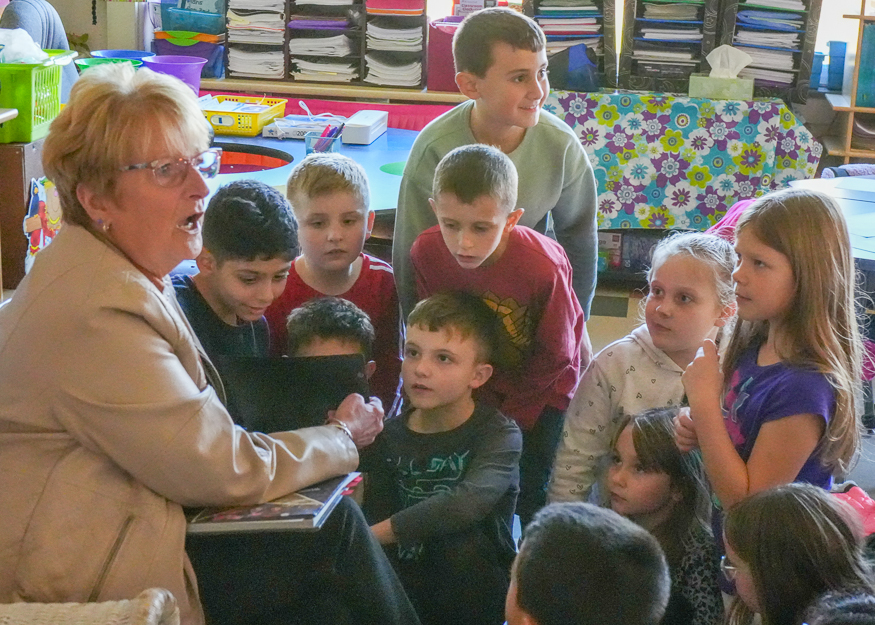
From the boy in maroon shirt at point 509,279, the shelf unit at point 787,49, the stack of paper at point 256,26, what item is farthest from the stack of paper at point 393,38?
the boy in maroon shirt at point 509,279

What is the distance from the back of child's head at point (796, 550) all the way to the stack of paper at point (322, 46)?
4173 millimetres

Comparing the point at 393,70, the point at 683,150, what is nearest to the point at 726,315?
the point at 683,150

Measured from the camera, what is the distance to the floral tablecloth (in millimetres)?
4555

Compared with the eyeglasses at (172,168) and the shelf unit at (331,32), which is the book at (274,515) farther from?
the shelf unit at (331,32)

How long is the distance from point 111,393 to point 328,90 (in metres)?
4.08

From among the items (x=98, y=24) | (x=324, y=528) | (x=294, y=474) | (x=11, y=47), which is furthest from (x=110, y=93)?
(x=98, y=24)

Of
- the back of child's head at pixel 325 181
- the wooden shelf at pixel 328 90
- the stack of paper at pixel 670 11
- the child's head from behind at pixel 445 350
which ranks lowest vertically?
the child's head from behind at pixel 445 350

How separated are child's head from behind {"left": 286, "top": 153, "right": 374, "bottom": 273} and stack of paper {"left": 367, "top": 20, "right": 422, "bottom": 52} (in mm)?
3078

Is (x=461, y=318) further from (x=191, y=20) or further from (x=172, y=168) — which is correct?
(x=191, y=20)

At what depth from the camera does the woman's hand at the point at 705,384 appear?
1.68 m

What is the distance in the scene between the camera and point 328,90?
5.14m

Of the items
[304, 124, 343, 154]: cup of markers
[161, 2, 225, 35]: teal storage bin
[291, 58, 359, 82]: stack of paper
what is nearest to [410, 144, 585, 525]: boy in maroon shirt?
[304, 124, 343, 154]: cup of markers

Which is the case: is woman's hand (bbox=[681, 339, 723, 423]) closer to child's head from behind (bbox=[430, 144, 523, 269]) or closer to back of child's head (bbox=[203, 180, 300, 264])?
child's head from behind (bbox=[430, 144, 523, 269])

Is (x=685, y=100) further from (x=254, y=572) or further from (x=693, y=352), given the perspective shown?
(x=254, y=572)
